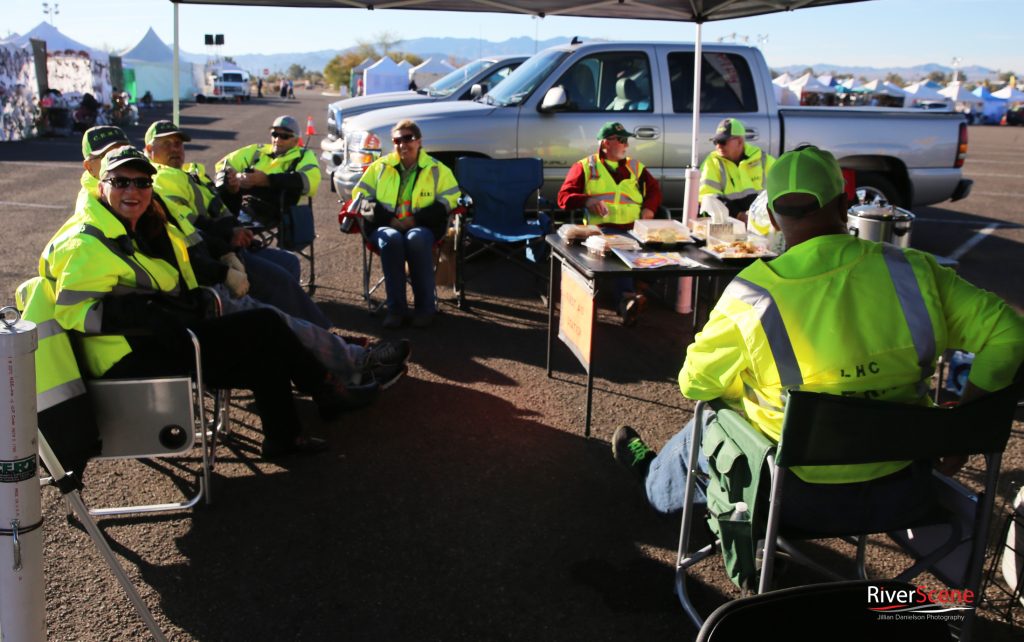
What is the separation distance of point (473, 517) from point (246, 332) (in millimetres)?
1362

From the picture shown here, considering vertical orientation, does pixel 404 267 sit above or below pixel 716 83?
below

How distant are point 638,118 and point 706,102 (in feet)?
2.68

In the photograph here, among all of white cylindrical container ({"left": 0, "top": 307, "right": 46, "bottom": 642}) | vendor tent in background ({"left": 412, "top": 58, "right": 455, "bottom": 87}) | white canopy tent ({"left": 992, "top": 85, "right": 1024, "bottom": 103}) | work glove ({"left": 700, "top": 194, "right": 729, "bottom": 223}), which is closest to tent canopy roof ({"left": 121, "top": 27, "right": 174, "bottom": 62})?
vendor tent in background ({"left": 412, "top": 58, "right": 455, "bottom": 87})

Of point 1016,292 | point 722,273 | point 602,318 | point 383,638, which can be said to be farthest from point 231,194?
point 1016,292

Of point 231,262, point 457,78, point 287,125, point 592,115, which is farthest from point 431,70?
A: point 231,262

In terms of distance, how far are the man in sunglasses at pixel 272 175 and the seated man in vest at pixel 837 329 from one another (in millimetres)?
A: 5141

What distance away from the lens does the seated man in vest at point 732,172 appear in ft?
21.6

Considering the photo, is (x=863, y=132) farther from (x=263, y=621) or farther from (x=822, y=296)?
(x=263, y=621)

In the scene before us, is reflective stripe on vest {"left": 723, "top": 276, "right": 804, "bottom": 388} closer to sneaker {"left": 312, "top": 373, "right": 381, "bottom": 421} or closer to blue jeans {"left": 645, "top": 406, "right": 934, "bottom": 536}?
blue jeans {"left": 645, "top": 406, "right": 934, "bottom": 536}

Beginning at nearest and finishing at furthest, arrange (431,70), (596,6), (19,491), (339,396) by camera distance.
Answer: (19,491) → (339,396) → (596,6) → (431,70)

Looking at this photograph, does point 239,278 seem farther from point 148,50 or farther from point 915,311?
point 148,50

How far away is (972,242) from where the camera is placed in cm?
1042

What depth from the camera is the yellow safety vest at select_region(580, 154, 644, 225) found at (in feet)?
21.7

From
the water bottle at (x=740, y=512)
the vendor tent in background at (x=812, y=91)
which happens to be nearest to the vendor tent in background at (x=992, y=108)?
the vendor tent in background at (x=812, y=91)
